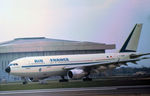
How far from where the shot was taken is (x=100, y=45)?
159ft

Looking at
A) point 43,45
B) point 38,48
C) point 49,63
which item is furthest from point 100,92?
point 38,48

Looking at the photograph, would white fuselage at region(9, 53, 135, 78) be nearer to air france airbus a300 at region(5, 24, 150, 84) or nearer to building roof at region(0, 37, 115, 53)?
air france airbus a300 at region(5, 24, 150, 84)

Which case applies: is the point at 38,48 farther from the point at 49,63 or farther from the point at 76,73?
the point at 76,73

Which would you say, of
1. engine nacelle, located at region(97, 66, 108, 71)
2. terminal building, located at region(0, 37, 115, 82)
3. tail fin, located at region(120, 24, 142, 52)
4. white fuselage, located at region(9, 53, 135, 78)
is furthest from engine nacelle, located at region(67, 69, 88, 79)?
tail fin, located at region(120, 24, 142, 52)

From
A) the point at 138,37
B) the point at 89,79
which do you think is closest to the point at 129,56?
the point at 138,37

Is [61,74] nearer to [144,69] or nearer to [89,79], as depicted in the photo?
[89,79]

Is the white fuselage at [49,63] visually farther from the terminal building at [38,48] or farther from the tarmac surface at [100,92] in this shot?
the tarmac surface at [100,92]

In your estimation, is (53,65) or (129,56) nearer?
(53,65)

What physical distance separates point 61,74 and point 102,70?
4.99 metres

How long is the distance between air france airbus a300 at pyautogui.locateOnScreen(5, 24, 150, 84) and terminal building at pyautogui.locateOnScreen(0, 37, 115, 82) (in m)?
1.80

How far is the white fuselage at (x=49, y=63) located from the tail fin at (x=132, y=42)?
1.77 metres

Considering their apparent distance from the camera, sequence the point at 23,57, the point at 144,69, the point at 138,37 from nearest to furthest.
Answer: the point at 144,69 → the point at 23,57 → the point at 138,37

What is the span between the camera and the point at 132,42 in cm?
4841

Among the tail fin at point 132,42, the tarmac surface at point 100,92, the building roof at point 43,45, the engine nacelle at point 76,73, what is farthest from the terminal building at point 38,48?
the tarmac surface at point 100,92
